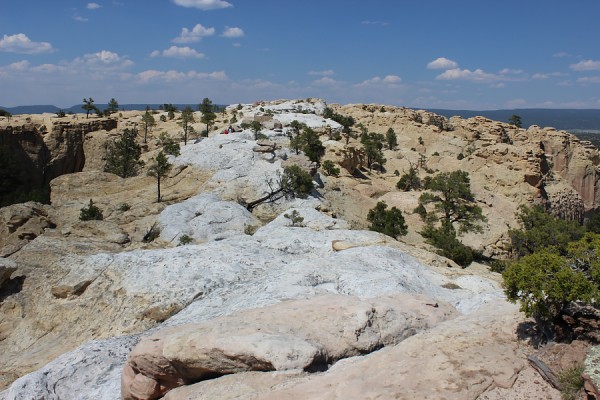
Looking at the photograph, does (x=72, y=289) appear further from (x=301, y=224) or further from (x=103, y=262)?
(x=301, y=224)

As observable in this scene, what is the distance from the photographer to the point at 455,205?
41.9m

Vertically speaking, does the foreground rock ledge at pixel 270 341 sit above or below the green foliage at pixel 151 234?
above

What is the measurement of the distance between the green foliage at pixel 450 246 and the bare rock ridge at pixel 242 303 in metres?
3.69

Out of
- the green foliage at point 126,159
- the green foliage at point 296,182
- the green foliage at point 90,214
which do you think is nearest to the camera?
the green foliage at point 90,214

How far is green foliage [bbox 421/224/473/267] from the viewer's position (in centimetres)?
3100

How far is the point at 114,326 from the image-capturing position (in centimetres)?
1714

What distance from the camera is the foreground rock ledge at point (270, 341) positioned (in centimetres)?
953

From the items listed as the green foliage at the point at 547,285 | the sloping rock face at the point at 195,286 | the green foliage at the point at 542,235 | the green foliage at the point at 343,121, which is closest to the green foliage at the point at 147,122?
the green foliage at the point at 343,121

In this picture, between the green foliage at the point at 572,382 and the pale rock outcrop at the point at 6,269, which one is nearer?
the green foliage at the point at 572,382

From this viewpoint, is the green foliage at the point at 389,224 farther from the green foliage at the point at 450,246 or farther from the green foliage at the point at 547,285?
the green foliage at the point at 547,285

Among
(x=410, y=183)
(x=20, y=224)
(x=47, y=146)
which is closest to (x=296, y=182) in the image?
(x=410, y=183)

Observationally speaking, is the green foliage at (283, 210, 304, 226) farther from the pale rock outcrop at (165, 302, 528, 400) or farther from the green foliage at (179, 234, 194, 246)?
the pale rock outcrop at (165, 302, 528, 400)

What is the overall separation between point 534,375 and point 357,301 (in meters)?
4.62

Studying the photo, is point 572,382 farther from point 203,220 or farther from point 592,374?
point 203,220
